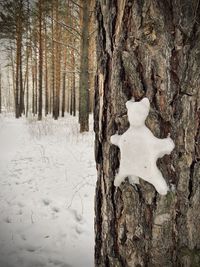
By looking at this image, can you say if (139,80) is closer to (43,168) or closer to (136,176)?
(136,176)

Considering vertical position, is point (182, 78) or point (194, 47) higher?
point (194, 47)

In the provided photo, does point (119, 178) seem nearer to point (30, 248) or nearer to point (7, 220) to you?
point (30, 248)

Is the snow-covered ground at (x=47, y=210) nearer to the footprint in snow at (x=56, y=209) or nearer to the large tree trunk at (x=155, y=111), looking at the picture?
the footprint in snow at (x=56, y=209)

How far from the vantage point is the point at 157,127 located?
93 centimetres

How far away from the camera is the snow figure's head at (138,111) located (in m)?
0.89

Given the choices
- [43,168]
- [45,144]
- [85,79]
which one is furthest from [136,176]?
[85,79]

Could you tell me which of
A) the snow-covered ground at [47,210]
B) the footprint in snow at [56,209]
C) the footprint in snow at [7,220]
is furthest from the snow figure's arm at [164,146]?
the footprint in snow at [7,220]

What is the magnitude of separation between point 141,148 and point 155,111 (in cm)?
16

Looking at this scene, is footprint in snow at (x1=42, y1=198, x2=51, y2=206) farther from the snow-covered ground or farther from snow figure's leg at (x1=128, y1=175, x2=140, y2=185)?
snow figure's leg at (x1=128, y1=175, x2=140, y2=185)

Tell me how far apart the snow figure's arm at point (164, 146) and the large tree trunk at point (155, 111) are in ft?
0.11

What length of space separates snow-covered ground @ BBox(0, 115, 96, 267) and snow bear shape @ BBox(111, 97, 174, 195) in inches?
61.7

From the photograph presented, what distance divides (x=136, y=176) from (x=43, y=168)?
149 inches

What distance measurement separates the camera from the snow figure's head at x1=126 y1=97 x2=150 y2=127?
2.92 ft

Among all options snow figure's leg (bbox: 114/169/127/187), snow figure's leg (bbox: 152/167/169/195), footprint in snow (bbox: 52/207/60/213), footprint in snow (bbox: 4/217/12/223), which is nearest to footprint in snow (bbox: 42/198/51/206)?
footprint in snow (bbox: 52/207/60/213)
